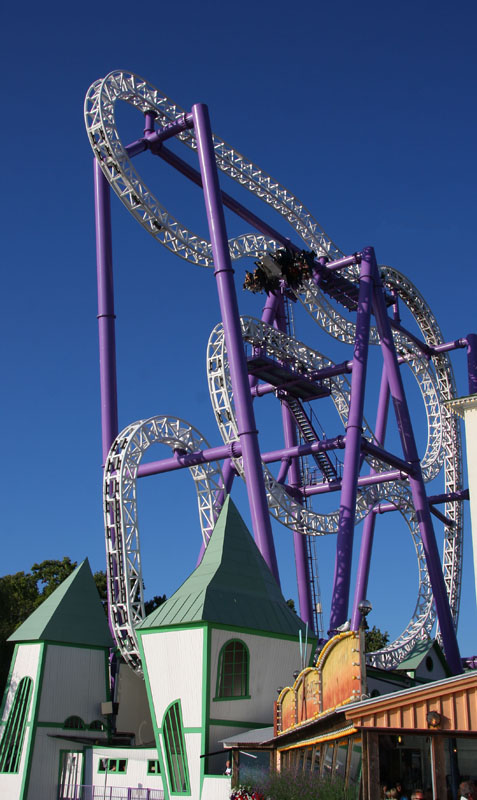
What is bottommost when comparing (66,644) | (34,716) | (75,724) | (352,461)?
(75,724)

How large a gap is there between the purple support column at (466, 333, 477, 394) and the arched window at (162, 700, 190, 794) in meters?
18.3

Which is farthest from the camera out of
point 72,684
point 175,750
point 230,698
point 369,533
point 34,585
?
point 34,585

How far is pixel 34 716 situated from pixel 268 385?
41.1 feet

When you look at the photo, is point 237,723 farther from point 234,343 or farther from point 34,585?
point 34,585

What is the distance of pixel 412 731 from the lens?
277 inches

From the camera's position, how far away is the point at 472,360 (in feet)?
100

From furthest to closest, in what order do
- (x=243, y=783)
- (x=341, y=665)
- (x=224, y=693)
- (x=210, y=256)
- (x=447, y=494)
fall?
(x=447, y=494), (x=210, y=256), (x=224, y=693), (x=243, y=783), (x=341, y=665)

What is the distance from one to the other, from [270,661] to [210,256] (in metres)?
11.9

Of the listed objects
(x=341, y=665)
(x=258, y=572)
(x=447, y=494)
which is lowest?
(x=341, y=665)

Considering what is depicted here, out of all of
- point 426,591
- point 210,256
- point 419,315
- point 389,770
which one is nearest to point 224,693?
point 389,770

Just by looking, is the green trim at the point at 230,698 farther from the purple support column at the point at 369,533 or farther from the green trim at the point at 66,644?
the purple support column at the point at 369,533

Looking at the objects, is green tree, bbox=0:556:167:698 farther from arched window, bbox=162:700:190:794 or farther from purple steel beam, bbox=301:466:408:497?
arched window, bbox=162:700:190:794

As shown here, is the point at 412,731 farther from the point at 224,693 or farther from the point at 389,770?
the point at 224,693

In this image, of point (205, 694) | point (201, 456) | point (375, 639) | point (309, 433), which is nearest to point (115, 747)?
point (205, 694)
